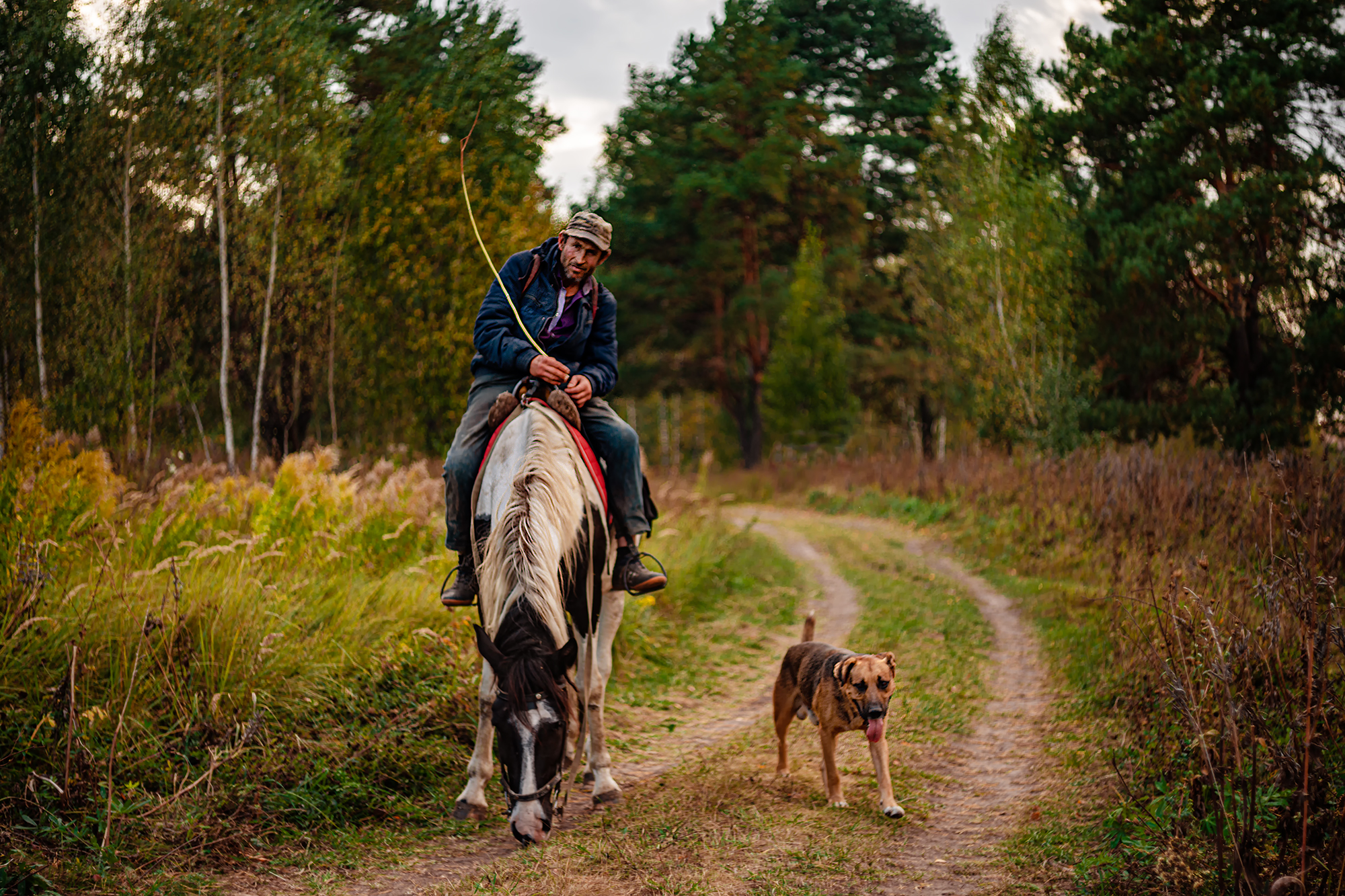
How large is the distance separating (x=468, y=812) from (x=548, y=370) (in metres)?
2.35

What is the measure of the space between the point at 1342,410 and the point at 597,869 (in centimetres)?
1709

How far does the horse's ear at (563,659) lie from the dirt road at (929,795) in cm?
88

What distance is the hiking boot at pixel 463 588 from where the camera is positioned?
16.1 ft

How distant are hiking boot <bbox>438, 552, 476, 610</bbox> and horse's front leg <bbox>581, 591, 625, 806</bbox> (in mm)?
667

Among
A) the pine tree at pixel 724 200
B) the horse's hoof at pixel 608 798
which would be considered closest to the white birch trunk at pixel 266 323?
the horse's hoof at pixel 608 798

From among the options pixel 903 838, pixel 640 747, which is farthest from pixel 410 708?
pixel 903 838

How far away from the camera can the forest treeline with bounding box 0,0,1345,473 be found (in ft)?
30.8

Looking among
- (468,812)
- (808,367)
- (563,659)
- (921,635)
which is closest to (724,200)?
(808,367)

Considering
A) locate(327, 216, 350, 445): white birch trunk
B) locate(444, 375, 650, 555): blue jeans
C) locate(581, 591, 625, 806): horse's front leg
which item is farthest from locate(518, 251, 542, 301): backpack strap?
locate(327, 216, 350, 445): white birch trunk

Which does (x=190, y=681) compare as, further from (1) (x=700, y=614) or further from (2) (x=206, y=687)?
(1) (x=700, y=614)

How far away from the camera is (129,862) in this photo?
380 centimetres

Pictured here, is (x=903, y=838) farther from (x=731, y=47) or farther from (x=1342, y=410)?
(x=731, y=47)

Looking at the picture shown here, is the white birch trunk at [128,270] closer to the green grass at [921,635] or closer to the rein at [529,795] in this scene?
the rein at [529,795]

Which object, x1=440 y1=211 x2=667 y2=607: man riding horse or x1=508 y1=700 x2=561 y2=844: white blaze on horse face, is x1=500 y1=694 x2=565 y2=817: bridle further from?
x1=440 y1=211 x2=667 y2=607: man riding horse
